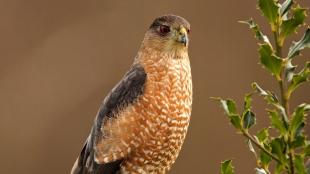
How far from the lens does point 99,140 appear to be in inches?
99.9

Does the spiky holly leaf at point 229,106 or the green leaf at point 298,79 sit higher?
the green leaf at point 298,79

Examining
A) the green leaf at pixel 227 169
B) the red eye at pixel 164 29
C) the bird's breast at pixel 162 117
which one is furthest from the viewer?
the red eye at pixel 164 29

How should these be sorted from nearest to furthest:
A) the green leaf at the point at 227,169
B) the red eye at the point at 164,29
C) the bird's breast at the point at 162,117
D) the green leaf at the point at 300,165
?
the green leaf at the point at 300,165 → the green leaf at the point at 227,169 → the bird's breast at the point at 162,117 → the red eye at the point at 164,29

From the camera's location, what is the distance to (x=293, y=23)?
91 centimetres

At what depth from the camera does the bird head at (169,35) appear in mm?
2479

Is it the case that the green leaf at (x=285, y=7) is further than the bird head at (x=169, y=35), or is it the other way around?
the bird head at (x=169, y=35)

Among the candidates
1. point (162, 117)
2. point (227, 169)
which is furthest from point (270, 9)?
point (162, 117)

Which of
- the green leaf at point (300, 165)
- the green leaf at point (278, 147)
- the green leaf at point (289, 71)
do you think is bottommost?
the green leaf at point (300, 165)

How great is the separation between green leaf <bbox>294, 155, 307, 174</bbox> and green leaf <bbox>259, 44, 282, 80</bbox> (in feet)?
0.38

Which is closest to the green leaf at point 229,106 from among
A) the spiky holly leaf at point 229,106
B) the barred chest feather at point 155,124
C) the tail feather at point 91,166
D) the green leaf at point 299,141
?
the spiky holly leaf at point 229,106

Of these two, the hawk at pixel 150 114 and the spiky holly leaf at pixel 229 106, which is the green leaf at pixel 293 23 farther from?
the hawk at pixel 150 114

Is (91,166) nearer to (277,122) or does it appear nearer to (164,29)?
(164,29)

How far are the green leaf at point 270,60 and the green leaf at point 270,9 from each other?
39mm

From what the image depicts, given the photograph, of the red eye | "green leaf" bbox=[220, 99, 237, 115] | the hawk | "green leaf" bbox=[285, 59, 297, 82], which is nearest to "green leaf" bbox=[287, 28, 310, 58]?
"green leaf" bbox=[285, 59, 297, 82]
